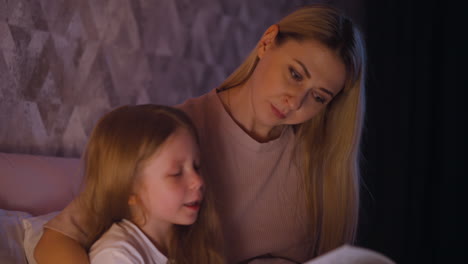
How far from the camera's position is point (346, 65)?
4.54ft

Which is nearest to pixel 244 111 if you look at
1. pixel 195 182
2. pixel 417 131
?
pixel 195 182

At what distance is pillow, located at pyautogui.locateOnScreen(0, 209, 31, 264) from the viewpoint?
114 cm

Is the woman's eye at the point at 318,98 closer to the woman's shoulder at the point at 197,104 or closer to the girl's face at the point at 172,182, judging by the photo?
the woman's shoulder at the point at 197,104

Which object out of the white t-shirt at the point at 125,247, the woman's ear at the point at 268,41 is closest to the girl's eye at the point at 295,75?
the woman's ear at the point at 268,41

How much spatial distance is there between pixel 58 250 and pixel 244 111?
0.70 meters

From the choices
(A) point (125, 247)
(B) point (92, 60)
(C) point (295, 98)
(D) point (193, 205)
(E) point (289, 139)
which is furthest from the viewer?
(B) point (92, 60)

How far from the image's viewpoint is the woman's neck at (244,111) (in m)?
1.50

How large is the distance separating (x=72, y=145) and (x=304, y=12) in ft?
3.24

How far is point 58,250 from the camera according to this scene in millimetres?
1028

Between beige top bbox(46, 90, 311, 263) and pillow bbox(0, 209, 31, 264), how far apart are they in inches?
19.7

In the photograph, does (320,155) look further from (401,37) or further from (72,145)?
(401,37)

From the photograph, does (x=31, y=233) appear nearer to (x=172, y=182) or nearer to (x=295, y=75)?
(x=172, y=182)

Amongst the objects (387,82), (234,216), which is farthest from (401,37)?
(234,216)

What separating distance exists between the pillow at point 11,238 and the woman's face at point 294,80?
2.30ft
